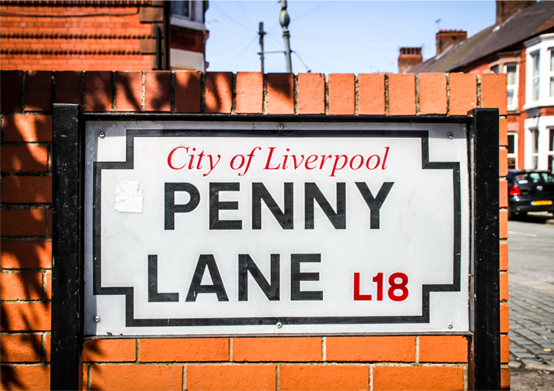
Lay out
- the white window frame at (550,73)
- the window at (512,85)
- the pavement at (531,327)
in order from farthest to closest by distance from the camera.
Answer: the window at (512,85) < the white window frame at (550,73) < the pavement at (531,327)

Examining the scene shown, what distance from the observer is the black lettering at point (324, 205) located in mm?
1669

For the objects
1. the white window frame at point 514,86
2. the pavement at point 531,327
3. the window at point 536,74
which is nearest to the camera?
the pavement at point 531,327

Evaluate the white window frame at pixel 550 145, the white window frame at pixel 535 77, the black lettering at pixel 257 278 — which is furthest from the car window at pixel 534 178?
the black lettering at pixel 257 278

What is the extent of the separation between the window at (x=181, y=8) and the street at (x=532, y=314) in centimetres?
900

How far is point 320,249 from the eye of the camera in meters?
1.67

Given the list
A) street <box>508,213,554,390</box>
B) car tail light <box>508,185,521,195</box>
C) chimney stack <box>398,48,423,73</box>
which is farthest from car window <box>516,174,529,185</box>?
chimney stack <box>398,48,423,73</box>

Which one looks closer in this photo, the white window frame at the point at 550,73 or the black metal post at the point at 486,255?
the black metal post at the point at 486,255

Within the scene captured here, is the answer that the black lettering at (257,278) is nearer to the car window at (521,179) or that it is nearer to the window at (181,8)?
the window at (181,8)

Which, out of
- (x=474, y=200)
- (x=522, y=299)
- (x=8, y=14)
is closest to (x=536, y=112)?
(x=522, y=299)

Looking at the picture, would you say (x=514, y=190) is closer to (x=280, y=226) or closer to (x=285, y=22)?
(x=285, y=22)

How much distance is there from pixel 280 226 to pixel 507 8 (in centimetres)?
3053

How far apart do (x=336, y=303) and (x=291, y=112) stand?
71 cm

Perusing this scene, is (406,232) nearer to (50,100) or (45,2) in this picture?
(50,100)

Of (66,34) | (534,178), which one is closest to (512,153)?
(534,178)
